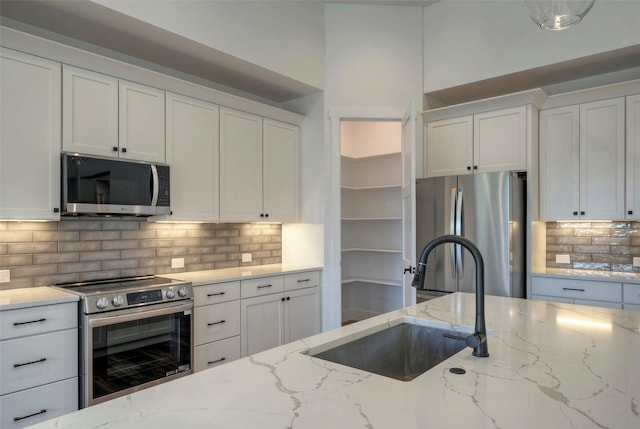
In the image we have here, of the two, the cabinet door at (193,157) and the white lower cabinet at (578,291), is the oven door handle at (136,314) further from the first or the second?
the white lower cabinet at (578,291)

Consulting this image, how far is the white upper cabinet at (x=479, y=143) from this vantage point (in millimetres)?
3572

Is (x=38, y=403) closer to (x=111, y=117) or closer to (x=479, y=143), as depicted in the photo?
(x=111, y=117)

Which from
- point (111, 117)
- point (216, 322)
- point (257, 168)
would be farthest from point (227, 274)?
point (111, 117)

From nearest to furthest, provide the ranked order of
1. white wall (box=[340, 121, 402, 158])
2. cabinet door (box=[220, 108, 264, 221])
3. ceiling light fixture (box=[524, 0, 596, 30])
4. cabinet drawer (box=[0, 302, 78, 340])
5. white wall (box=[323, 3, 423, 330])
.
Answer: ceiling light fixture (box=[524, 0, 596, 30])
cabinet drawer (box=[0, 302, 78, 340])
cabinet door (box=[220, 108, 264, 221])
white wall (box=[323, 3, 423, 330])
white wall (box=[340, 121, 402, 158])

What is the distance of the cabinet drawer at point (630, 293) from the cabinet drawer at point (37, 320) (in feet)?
11.8

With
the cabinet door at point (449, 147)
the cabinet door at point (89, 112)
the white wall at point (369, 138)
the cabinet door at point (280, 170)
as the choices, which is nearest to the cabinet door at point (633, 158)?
the cabinet door at point (449, 147)

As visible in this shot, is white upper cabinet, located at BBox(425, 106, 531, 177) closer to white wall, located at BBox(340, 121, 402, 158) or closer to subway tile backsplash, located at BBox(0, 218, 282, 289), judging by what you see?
white wall, located at BBox(340, 121, 402, 158)

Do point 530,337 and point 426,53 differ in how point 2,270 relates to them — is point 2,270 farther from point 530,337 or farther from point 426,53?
point 426,53

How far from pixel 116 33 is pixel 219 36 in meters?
0.70

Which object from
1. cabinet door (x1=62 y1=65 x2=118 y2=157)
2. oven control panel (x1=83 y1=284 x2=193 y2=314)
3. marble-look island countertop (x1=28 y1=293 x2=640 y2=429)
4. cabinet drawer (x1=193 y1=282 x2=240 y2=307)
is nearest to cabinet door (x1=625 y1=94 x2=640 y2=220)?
marble-look island countertop (x1=28 y1=293 x2=640 y2=429)

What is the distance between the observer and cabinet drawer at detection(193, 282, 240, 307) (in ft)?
9.52

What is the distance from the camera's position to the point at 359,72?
404 centimetres

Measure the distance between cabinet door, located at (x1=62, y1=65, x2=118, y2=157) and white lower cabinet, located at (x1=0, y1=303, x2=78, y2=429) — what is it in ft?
3.31

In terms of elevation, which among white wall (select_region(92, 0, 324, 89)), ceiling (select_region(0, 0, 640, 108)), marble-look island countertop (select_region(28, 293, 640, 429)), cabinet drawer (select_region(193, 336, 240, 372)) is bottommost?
cabinet drawer (select_region(193, 336, 240, 372))
